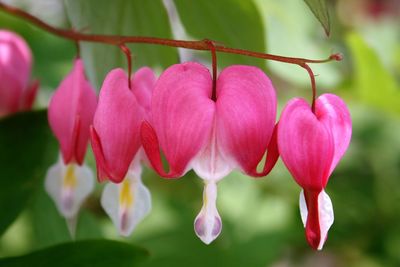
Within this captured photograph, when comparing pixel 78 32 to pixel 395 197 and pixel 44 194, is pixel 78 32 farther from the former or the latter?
pixel 395 197

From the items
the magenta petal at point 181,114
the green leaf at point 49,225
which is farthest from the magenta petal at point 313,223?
the green leaf at point 49,225

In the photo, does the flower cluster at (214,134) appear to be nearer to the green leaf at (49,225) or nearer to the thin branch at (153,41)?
the thin branch at (153,41)

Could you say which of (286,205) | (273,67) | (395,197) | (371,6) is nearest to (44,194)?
(273,67)

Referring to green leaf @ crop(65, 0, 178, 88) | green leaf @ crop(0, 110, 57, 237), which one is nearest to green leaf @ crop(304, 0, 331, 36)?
green leaf @ crop(65, 0, 178, 88)

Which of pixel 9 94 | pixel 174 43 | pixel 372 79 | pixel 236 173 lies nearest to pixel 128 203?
pixel 174 43

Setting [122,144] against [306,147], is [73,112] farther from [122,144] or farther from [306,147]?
[306,147]

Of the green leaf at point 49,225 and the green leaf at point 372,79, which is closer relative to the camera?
the green leaf at point 49,225
